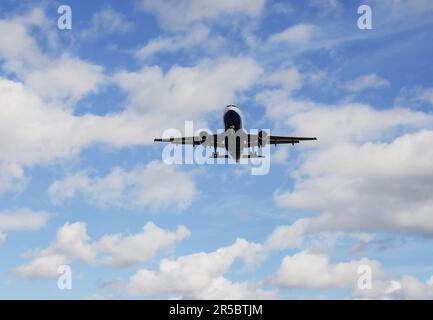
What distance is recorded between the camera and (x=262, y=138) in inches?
3757

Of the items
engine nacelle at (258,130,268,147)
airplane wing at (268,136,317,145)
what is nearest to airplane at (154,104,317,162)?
engine nacelle at (258,130,268,147)

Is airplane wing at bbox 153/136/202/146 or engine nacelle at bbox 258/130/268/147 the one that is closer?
engine nacelle at bbox 258/130/268/147

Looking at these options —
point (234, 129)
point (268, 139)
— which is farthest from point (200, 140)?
point (268, 139)

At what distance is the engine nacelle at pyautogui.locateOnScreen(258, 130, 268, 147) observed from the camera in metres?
94.8

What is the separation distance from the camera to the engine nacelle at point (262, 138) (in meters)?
94.8

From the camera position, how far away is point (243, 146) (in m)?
93.2

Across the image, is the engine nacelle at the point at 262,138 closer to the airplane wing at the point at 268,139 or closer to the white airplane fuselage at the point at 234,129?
the airplane wing at the point at 268,139

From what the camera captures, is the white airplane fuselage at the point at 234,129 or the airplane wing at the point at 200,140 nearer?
the white airplane fuselage at the point at 234,129

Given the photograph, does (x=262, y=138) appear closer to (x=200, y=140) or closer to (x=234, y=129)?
(x=234, y=129)

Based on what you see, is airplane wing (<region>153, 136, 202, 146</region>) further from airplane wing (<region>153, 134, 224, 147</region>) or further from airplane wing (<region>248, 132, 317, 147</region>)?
airplane wing (<region>248, 132, 317, 147</region>)

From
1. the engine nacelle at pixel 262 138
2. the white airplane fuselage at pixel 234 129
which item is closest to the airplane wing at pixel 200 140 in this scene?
the white airplane fuselage at pixel 234 129
